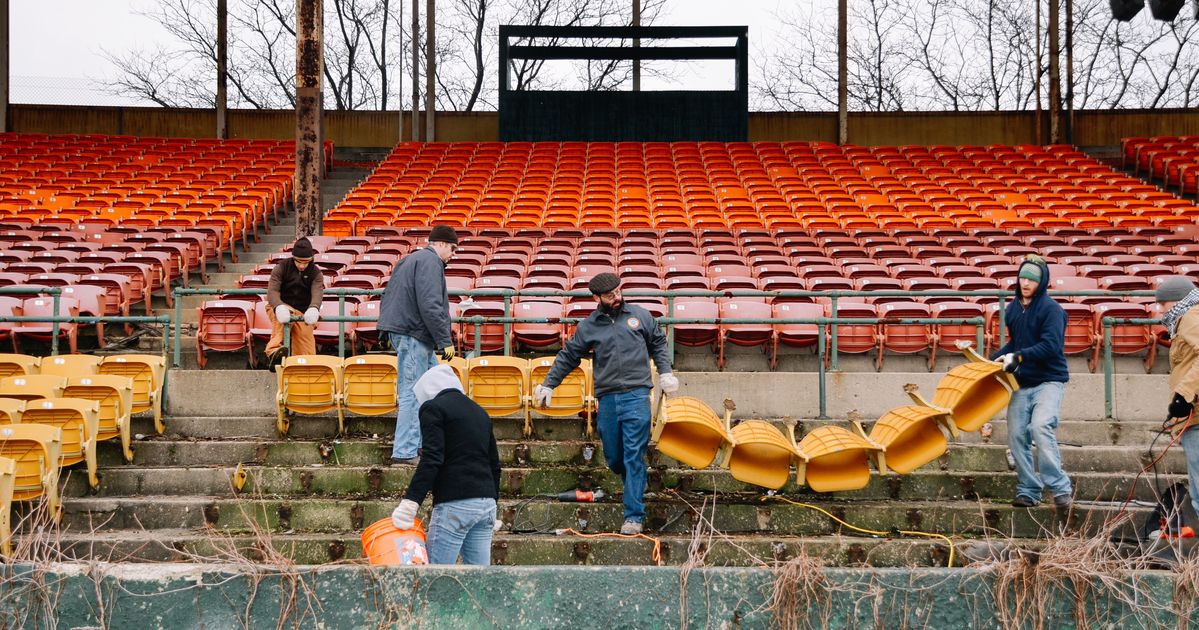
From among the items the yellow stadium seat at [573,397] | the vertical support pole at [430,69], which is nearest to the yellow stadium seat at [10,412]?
the yellow stadium seat at [573,397]

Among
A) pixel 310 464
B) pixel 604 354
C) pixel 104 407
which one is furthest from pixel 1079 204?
pixel 104 407

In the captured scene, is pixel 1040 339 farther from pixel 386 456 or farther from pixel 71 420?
pixel 71 420

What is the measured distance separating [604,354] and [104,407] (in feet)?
11.1

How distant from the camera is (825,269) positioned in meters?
9.70

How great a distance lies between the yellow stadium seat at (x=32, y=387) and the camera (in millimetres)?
6168

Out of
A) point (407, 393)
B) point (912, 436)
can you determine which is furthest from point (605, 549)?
point (912, 436)

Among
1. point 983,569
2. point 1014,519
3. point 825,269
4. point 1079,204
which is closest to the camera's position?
point 983,569

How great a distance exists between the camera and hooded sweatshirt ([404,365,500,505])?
4227 mm

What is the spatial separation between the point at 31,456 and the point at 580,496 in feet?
10.4

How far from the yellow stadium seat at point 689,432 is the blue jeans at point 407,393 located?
63.8 inches

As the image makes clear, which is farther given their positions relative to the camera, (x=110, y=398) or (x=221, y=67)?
(x=221, y=67)

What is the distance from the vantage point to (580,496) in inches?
225

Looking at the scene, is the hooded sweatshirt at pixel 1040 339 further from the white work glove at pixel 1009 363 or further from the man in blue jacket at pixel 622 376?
the man in blue jacket at pixel 622 376

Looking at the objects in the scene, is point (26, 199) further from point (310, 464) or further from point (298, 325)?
point (310, 464)
